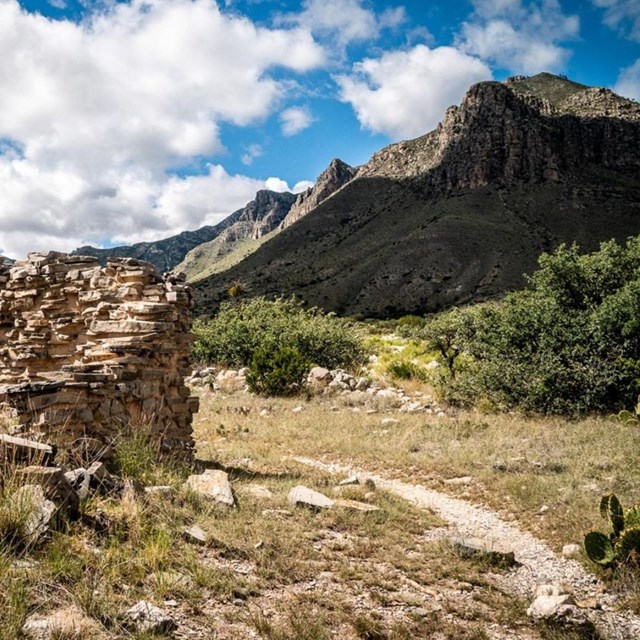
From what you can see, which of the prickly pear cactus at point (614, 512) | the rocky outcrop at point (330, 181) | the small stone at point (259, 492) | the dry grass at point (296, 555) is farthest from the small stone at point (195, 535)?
the rocky outcrop at point (330, 181)

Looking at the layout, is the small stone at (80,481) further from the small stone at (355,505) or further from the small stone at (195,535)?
the small stone at (355,505)

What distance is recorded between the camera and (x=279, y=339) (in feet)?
61.9

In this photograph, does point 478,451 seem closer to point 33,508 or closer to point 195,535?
point 195,535

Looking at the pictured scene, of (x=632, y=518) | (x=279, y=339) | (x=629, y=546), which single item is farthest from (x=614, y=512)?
(x=279, y=339)

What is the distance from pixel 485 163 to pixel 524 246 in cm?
3081

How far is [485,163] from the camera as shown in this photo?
94562mm

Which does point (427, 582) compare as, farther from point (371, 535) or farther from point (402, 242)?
point (402, 242)

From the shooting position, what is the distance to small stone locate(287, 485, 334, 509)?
19.0 feet

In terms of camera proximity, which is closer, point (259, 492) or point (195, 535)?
point (195, 535)

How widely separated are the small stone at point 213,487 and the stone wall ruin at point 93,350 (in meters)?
1.14

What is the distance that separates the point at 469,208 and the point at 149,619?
8928 centimetres

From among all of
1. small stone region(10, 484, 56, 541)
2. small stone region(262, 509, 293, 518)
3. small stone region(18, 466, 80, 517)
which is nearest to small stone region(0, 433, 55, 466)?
small stone region(18, 466, 80, 517)

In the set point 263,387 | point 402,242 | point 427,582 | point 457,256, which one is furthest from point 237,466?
point 402,242

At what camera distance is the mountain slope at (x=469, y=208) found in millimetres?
69062
